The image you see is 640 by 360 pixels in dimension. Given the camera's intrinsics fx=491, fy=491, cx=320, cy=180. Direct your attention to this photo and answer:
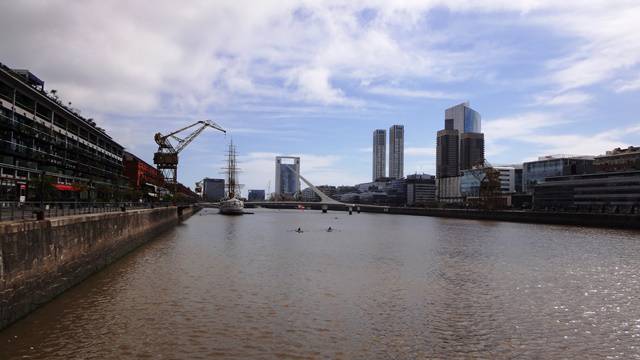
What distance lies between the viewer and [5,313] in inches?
649

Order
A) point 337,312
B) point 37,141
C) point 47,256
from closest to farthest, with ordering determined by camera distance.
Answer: point 47,256 → point 337,312 → point 37,141

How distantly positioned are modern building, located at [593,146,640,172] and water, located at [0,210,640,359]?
15192 centimetres

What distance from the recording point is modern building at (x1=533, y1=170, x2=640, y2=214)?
140062mm

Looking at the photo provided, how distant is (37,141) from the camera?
6925 centimetres

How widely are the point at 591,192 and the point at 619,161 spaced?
2896 centimetres

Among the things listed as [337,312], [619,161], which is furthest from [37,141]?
[619,161]

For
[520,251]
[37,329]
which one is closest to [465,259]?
[520,251]

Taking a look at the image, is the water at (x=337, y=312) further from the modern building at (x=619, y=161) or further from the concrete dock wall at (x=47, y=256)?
the modern building at (x=619, y=161)

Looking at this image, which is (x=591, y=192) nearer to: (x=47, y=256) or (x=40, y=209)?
(x=40, y=209)

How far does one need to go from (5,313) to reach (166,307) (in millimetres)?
6617

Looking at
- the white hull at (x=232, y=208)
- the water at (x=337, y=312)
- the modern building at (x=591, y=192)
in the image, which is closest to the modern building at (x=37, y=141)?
the water at (x=337, y=312)

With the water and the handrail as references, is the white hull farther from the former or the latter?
the water

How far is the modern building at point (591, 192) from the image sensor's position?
140 meters

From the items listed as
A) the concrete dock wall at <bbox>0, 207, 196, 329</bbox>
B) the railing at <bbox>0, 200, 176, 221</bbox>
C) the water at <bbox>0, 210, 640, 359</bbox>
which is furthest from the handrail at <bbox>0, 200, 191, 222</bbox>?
the water at <bbox>0, 210, 640, 359</bbox>
